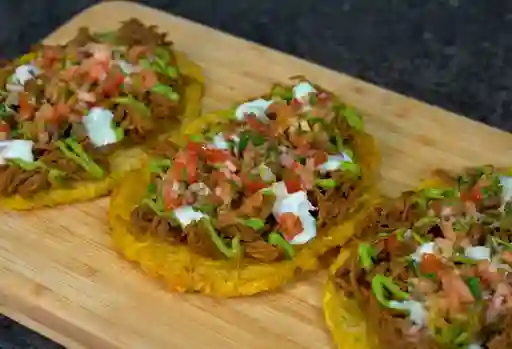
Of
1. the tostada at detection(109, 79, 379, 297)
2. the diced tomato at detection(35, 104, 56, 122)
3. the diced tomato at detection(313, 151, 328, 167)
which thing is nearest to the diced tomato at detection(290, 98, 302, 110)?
the tostada at detection(109, 79, 379, 297)

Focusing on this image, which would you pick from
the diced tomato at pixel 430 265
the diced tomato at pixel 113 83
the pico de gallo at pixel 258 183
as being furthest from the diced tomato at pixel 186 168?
the diced tomato at pixel 430 265

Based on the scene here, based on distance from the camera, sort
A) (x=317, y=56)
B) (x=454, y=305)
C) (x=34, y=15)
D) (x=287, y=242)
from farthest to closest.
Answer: (x=34, y=15) < (x=317, y=56) < (x=287, y=242) < (x=454, y=305)

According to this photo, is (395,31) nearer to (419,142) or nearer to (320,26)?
(320,26)

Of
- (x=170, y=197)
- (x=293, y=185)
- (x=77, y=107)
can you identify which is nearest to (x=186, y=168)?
(x=170, y=197)

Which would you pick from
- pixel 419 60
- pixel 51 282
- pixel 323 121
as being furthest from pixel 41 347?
pixel 419 60

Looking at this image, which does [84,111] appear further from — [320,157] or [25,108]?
[320,157]

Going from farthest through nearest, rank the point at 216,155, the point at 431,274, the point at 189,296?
the point at 216,155 < the point at 189,296 < the point at 431,274

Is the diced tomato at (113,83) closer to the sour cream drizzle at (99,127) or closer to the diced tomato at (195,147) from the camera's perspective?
the sour cream drizzle at (99,127)
